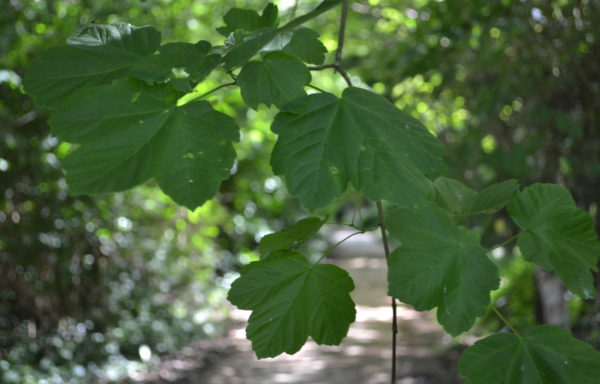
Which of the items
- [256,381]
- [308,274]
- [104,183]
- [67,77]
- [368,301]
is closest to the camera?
[104,183]

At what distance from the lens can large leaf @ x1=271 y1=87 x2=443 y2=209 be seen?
1095mm

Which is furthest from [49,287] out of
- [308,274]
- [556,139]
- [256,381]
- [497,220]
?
[308,274]

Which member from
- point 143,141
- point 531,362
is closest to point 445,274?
point 531,362

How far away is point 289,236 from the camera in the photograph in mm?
1401

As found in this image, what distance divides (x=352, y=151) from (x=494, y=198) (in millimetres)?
398

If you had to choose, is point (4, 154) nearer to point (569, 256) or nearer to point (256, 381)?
point (256, 381)

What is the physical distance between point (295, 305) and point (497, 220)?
5443 millimetres

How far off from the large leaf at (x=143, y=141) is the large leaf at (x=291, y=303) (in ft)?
0.82

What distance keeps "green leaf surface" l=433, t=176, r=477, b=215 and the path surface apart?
597 cm

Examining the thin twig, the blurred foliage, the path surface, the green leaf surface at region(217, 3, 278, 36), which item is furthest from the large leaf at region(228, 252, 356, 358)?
the path surface

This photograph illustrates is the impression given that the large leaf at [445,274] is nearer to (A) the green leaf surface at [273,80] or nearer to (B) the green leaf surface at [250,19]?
→ (A) the green leaf surface at [273,80]

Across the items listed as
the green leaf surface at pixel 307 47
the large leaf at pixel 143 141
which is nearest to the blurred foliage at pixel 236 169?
the green leaf surface at pixel 307 47

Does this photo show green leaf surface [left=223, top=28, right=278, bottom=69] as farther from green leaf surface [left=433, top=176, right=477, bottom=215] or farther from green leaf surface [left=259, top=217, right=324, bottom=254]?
green leaf surface [left=433, top=176, right=477, bottom=215]

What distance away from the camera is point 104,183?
1.06 meters
